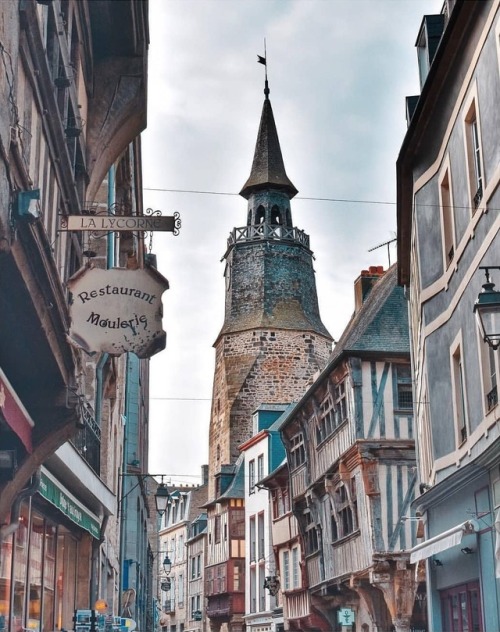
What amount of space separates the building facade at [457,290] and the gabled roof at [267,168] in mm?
37524

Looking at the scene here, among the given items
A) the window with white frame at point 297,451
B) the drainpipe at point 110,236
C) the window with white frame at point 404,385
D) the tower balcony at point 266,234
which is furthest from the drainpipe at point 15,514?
the tower balcony at point 266,234

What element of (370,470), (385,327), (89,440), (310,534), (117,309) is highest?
(385,327)

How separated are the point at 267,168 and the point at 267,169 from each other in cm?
11

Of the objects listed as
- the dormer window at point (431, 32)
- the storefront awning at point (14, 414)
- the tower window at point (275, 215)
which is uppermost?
the tower window at point (275, 215)

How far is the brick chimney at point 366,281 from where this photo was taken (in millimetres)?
25859

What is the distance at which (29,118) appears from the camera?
23.6 feet

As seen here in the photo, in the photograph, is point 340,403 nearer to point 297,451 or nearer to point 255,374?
point 297,451

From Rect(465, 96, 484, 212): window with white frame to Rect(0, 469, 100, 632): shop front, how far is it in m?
5.42

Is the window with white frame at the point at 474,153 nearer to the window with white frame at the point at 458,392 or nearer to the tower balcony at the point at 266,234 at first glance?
the window with white frame at the point at 458,392

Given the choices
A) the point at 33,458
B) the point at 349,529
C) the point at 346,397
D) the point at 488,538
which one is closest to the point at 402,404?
the point at 346,397

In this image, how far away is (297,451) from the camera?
27094mm

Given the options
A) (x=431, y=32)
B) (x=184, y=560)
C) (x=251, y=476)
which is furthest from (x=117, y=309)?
(x=184, y=560)

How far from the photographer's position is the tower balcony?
164 feet

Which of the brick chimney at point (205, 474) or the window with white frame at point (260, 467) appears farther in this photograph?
the brick chimney at point (205, 474)
